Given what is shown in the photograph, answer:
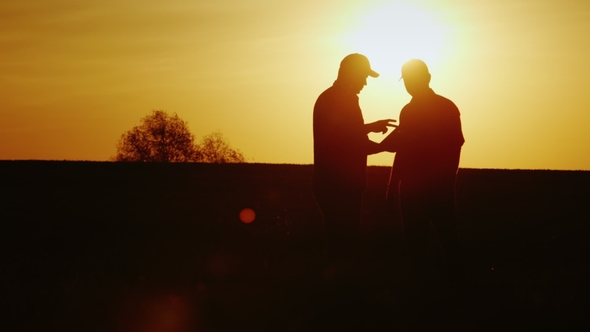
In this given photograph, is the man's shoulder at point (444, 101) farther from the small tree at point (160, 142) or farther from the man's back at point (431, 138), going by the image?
the small tree at point (160, 142)

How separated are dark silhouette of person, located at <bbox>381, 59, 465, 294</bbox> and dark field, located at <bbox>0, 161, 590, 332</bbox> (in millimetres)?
385

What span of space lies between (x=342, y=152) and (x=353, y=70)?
844mm

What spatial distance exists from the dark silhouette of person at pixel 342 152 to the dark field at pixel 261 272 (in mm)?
435

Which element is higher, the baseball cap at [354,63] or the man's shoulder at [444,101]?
the baseball cap at [354,63]

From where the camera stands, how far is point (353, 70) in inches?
350

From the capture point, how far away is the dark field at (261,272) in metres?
7.64

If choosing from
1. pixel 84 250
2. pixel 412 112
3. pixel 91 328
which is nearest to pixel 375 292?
pixel 412 112

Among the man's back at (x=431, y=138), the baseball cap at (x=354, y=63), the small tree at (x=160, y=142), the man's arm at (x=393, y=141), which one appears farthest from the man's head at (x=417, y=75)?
the small tree at (x=160, y=142)

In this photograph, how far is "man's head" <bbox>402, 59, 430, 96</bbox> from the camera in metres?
9.49

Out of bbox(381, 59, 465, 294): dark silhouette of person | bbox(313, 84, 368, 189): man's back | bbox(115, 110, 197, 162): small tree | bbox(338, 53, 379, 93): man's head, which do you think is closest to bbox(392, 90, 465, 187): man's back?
bbox(381, 59, 465, 294): dark silhouette of person

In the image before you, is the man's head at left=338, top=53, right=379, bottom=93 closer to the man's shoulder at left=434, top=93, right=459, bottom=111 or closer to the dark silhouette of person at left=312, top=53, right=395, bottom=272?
the dark silhouette of person at left=312, top=53, right=395, bottom=272

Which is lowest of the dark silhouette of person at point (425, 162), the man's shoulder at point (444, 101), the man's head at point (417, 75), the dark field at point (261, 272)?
the dark field at point (261, 272)

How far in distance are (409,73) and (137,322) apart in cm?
405

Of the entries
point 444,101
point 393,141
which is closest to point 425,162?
point 393,141
